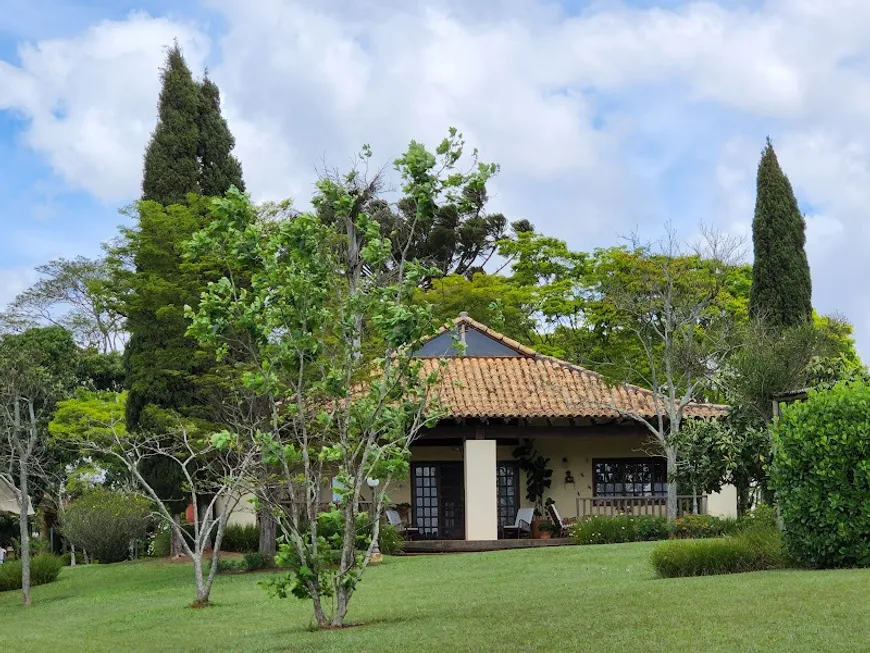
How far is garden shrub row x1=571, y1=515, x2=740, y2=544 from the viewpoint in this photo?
23.2 m

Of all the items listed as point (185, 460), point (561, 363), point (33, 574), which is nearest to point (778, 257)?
point (561, 363)

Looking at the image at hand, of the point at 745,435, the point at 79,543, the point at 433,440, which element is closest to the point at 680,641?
the point at 745,435

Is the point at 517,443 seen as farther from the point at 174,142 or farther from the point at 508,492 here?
the point at 174,142

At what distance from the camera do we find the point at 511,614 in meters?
11.8

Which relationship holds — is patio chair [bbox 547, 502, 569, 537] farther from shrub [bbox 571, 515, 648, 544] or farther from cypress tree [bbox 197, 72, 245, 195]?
cypress tree [bbox 197, 72, 245, 195]

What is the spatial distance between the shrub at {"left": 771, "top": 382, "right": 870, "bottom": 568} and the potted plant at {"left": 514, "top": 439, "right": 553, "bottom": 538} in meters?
15.8

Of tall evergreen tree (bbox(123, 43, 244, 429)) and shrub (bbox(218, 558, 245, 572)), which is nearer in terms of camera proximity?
shrub (bbox(218, 558, 245, 572))

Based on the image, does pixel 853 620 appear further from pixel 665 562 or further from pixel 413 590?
pixel 413 590

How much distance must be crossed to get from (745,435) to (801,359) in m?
1.74

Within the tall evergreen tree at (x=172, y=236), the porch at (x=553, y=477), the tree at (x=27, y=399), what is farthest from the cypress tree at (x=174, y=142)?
the porch at (x=553, y=477)

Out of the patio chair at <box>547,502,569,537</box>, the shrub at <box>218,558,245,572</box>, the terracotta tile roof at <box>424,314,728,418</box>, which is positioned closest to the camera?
the shrub at <box>218,558,245,572</box>

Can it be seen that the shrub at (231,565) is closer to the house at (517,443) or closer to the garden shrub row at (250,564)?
the garden shrub row at (250,564)

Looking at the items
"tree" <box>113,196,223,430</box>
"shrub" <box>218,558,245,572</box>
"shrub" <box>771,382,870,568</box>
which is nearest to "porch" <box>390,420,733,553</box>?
"shrub" <box>218,558,245,572</box>

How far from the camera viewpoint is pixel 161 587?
75.3 feet
